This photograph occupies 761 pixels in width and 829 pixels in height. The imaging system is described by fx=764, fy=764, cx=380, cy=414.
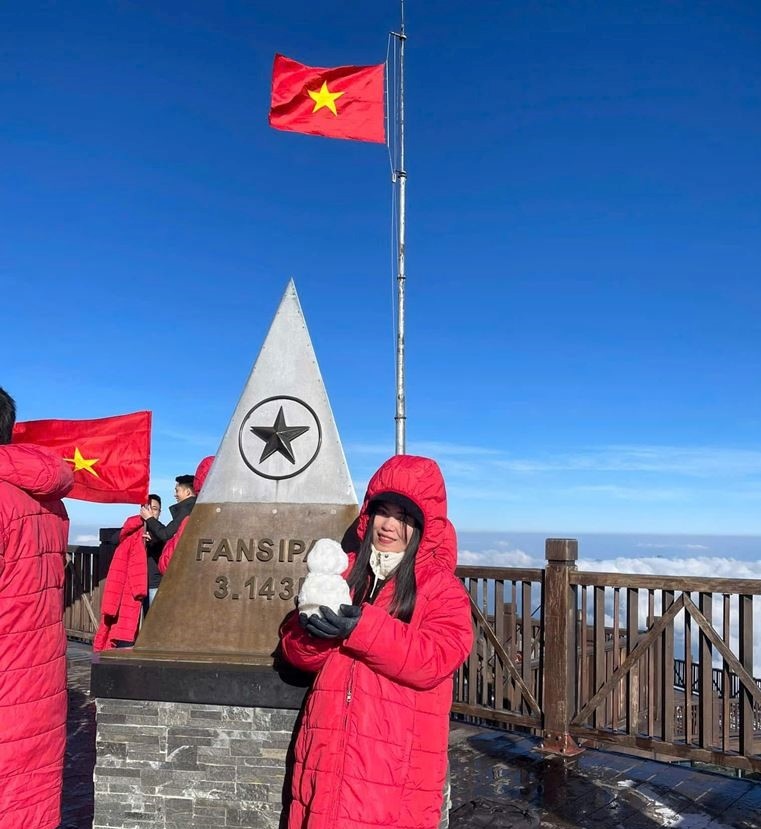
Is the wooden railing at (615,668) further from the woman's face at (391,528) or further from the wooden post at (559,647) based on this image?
the woman's face at (391,528)

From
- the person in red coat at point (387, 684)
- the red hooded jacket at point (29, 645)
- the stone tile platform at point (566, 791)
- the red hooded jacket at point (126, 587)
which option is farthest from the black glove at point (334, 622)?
the red hooded jacket at point (126, 587)

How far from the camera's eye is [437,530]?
2.86 metres

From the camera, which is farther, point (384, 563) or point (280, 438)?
point (280, 438)

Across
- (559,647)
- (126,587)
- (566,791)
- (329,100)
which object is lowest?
(566,791)

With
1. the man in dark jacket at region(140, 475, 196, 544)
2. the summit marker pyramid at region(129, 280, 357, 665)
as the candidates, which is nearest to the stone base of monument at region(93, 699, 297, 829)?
the summit marker pyramid at region(129, 280, 357, 665)

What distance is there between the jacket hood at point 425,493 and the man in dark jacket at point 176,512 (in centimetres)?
404

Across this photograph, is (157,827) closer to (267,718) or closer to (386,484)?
(267,718)

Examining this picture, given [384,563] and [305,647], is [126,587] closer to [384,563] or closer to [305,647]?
[305,647]

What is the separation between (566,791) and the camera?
5160 millimetres

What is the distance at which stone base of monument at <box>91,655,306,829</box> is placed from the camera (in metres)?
3.61

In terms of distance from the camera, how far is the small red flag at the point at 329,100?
10.3 metres

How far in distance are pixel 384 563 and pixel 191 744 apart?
5.45 feet

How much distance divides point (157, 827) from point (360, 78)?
31.4ft

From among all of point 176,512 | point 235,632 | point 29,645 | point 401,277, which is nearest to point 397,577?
point 29,645
